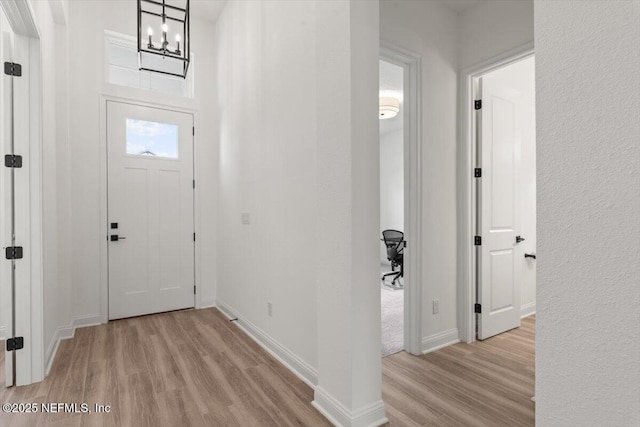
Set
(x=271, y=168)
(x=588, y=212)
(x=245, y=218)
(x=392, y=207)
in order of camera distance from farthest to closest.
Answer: (x=392, y=207), (x=245, y=218), (x=271, y=168), (x=588, y=212)

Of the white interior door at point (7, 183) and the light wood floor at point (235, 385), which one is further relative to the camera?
the white interior door at point (7, 183)

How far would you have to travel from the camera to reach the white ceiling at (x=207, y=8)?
12.5 feet

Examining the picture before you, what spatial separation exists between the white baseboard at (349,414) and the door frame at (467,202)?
1526mm

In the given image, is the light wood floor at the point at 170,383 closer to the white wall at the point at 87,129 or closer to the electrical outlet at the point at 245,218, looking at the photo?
the white wall at the point at 87,129

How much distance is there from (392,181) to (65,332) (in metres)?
6.49

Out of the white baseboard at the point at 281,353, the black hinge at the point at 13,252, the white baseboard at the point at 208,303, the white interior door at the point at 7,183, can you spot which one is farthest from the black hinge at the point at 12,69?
the white baseboard at the point at 208,303

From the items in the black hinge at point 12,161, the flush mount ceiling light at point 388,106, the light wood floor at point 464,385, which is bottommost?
the light wood floor at point 464,385

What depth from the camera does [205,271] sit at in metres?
4.17

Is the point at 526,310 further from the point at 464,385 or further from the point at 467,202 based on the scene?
the point at 464,385

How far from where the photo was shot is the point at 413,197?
9.16 ft

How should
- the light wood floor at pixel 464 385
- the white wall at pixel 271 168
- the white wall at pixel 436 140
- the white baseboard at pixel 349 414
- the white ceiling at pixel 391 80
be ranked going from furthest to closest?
the white ceiling at pixel 391 80, the white wall at pixel 436 140, the white wall at pixel 271 168, the light wood floor at pixel 464 385, the white baseboard at pixel 349 414

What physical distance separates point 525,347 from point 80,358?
3754 millimetres

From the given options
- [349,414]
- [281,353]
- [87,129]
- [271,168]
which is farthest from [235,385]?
[87,129]

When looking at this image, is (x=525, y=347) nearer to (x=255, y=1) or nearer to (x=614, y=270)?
(x=614, y=270)
